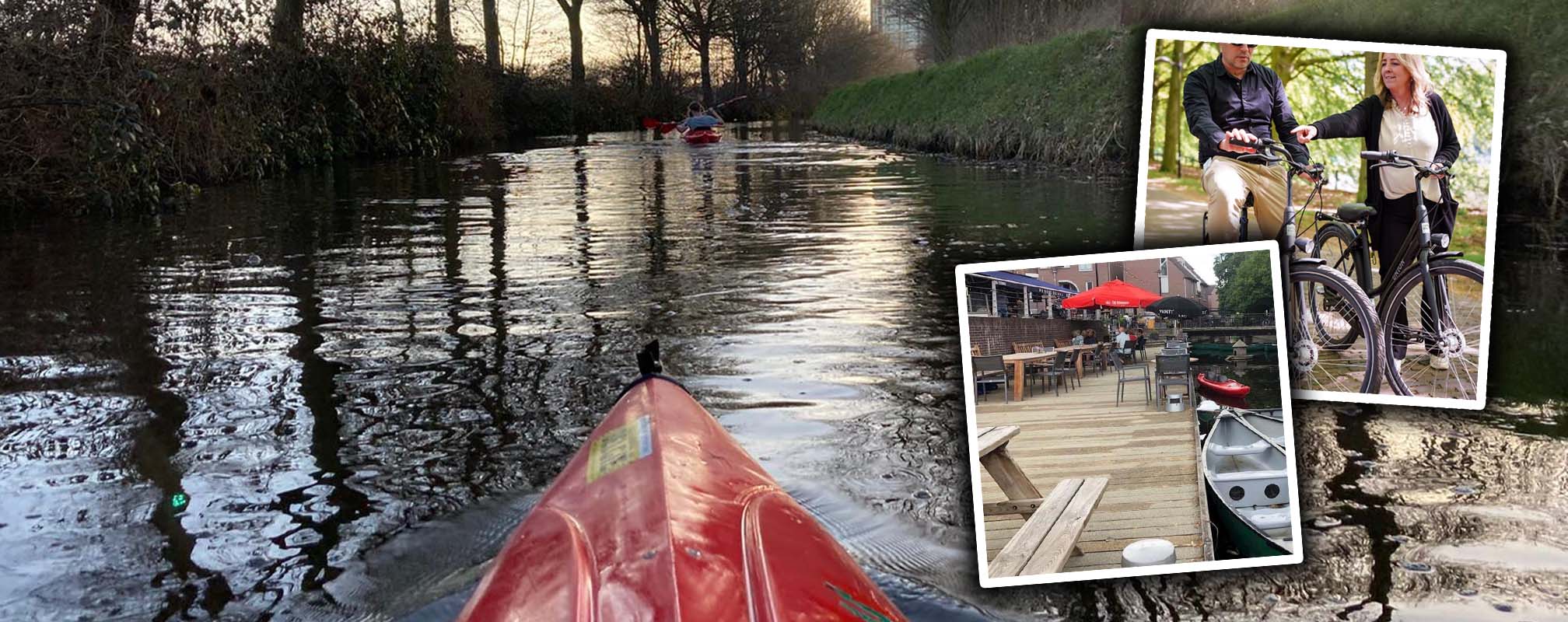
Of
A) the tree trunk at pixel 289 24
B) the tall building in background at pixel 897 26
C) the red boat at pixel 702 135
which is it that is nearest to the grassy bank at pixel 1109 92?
the red boat at pixel 702 135

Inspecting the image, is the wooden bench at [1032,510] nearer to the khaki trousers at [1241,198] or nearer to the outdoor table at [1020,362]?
the outdoor table at [1020,362]

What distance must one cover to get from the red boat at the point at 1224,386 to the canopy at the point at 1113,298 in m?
0.10

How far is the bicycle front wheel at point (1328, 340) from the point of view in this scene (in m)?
1.30

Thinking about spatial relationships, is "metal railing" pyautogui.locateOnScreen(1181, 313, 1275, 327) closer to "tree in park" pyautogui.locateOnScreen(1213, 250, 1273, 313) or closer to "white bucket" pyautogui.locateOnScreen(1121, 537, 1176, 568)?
"tree in park" pyautogui.locateOnScreen(1213, 250, 1273, 313)

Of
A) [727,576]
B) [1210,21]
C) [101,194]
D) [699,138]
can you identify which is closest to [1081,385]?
[1210,21]

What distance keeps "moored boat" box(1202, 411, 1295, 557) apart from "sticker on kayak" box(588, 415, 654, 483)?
54.4 inches

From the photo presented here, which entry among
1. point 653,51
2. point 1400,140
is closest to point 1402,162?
point 1400,140

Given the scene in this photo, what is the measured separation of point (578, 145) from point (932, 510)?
25.7 meters

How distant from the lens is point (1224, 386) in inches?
52.0

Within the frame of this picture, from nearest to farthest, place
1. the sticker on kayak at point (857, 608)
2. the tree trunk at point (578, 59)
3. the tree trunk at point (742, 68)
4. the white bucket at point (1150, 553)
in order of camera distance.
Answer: the white bucket at point (1150, 553) < the sticker on kayak at point (857, 608) < the tree trunk at point (578, 59) < the tree trunk at point (742, 68)

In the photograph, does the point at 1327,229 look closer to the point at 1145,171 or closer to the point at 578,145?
the point at 1145,171

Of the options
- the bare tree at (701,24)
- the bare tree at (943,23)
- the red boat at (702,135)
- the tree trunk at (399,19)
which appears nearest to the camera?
the tree trunk at (399,19)

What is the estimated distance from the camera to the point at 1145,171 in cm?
139

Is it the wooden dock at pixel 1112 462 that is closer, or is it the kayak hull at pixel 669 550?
the wooden dock at pixel 1112 462
